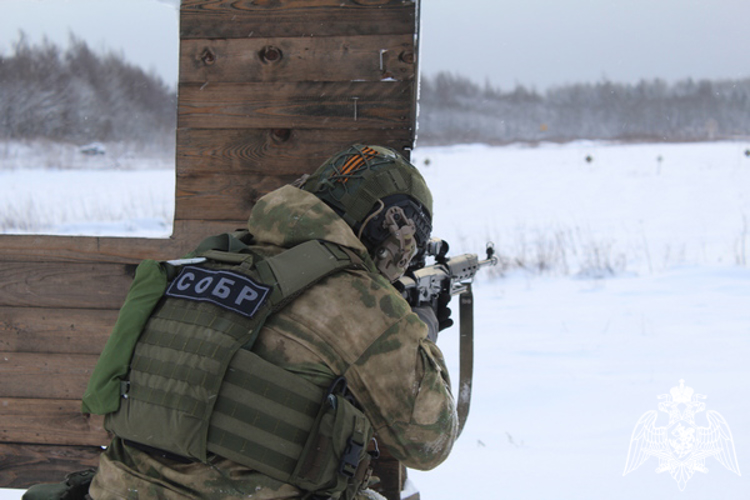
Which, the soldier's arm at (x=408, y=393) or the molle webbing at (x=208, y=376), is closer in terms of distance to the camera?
the molle webbing at (x=208, y=376)

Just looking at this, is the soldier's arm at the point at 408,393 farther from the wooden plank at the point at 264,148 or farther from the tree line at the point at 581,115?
the tree line at the point at 581,115

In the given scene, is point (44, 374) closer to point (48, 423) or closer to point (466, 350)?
point (48, 423)

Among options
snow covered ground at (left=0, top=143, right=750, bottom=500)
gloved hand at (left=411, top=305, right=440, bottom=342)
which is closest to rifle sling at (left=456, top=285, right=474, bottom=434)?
snow covered ground at (left=0, top=143, right=750, bottom=500)

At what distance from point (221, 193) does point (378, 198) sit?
4.18 feet

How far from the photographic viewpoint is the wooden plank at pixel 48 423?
317 centimetres

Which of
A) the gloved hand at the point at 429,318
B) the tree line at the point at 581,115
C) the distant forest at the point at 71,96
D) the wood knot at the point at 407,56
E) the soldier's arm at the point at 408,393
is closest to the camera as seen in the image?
the soldier's arm at the point at 408,393

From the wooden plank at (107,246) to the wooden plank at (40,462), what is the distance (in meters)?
0.93

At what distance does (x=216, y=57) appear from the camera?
9.76ft

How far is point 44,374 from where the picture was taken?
10.4 feet

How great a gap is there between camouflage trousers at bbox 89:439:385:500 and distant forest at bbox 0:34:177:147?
3863mm

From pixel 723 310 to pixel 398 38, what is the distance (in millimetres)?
5002

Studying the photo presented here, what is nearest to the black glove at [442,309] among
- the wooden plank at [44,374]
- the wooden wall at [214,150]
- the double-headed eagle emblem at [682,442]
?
the wooden wall at [214,150]

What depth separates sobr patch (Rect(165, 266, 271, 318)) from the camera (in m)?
1.68

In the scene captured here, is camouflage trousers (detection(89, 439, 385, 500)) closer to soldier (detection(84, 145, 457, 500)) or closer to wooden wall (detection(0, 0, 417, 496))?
soldier (detection(84, 145, 457, 500))
